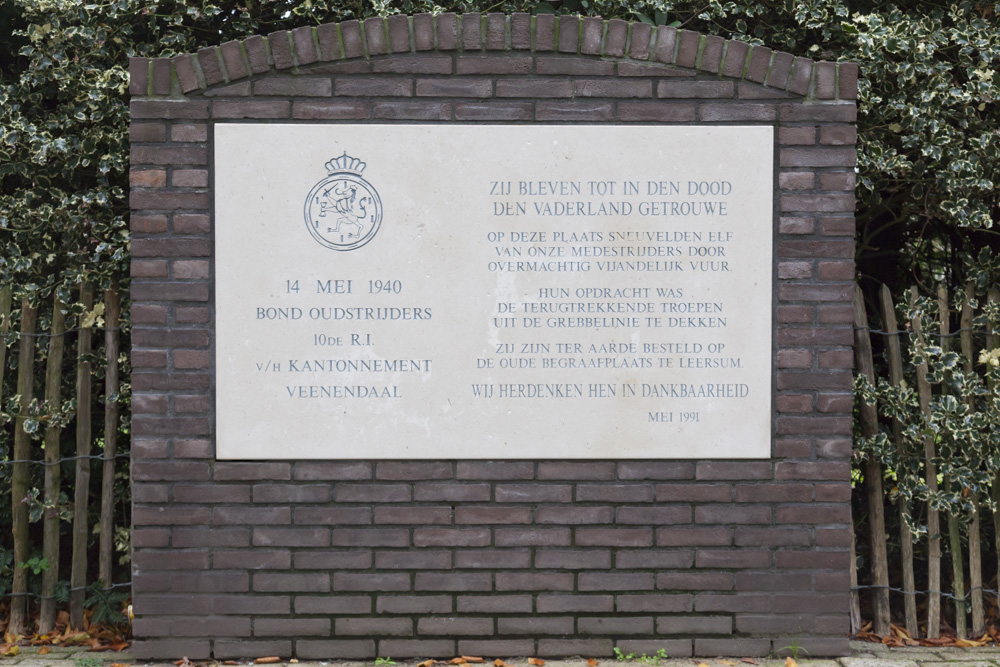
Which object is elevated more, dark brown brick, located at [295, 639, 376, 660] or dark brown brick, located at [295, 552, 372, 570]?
dark brown brick, located at [295, 552, 372, 570]

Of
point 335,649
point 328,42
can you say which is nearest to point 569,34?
point 328,42

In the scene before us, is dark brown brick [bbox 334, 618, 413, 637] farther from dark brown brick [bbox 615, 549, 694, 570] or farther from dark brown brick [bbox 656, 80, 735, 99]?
dark brown brick [bbox 656, 80, 735, 99]

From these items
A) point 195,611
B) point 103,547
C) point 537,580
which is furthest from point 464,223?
point 103,547

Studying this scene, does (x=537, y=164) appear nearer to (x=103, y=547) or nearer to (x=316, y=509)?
(x=316, y=509)

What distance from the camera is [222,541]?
11.6ft

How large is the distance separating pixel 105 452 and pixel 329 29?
2144 millimetres

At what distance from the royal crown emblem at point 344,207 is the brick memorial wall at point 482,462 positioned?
19cm

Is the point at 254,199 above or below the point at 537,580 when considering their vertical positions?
above

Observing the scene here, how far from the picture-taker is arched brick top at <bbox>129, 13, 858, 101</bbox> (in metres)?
3.48

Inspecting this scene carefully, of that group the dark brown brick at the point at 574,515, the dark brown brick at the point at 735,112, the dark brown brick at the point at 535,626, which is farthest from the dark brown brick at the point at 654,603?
the dark brown brick at the point at 735,112

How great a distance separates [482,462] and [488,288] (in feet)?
2.33

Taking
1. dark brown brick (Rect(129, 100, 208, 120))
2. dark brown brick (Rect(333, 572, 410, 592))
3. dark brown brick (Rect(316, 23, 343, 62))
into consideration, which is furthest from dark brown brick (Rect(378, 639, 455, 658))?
dark brown brick (Rect(316, 23, 343, 62))

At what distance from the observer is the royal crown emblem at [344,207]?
349cm

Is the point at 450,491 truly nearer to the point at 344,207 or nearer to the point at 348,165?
the point at 344,207
